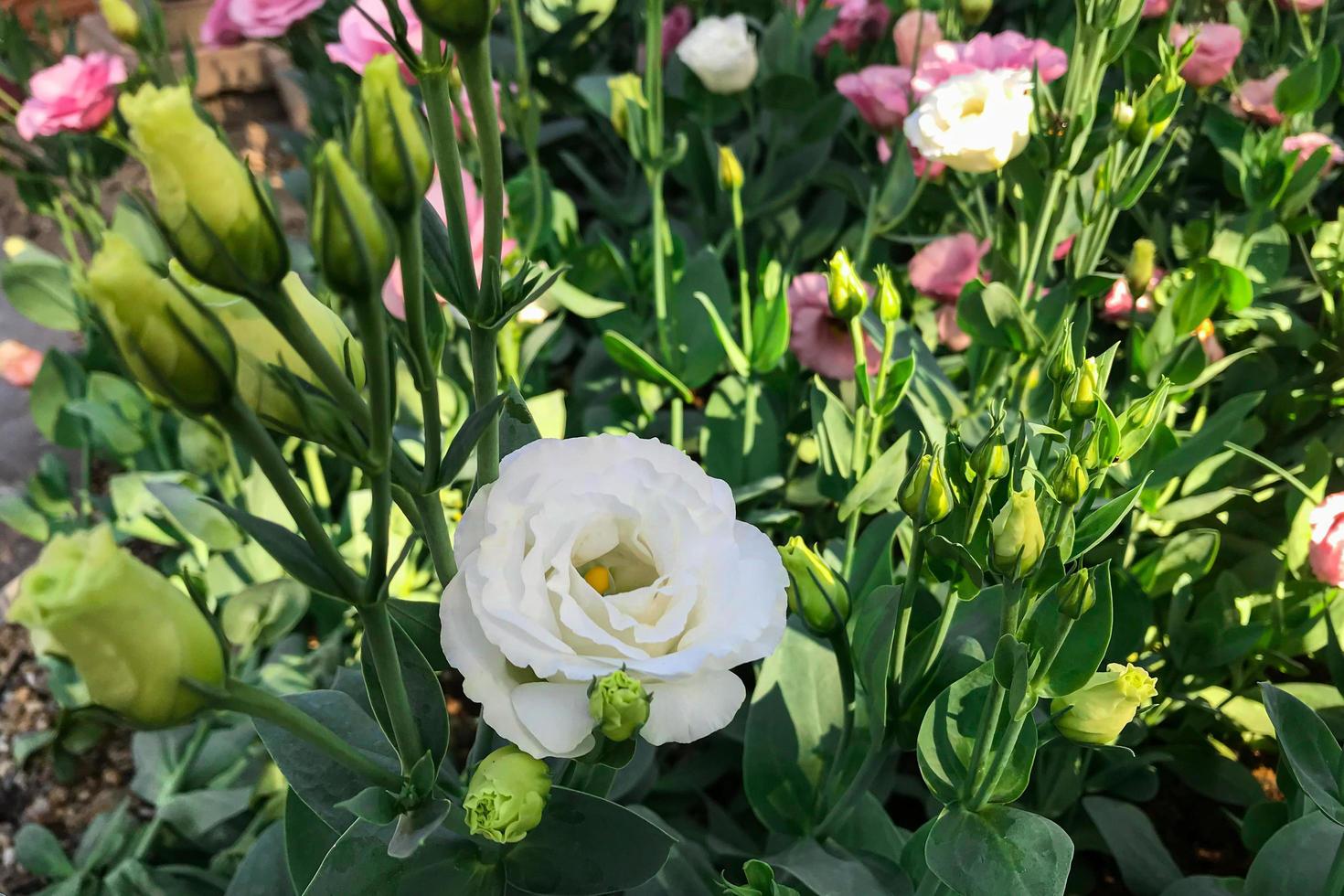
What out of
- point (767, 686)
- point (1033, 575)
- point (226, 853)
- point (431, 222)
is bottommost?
point (226, 853)

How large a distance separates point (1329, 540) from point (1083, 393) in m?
0.34

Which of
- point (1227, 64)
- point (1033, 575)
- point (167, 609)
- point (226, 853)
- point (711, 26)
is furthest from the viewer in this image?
point (711, 26)

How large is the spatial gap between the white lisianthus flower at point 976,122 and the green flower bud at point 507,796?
0.56m

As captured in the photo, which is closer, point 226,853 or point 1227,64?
point 226,853

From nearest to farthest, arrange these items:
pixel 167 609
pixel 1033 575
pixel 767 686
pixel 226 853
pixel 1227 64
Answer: pixel 167 609 < pixel 1033 575 < pixel 767 686 < pixel 226 853 < pixel 1227 64

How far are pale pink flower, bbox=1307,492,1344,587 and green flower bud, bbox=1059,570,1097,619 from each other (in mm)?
376

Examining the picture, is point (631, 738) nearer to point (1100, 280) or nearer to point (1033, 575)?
point (1033, 575)

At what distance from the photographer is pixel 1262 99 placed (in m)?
1.03

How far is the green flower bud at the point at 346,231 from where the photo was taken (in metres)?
0.29

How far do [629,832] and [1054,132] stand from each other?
1.98 ft

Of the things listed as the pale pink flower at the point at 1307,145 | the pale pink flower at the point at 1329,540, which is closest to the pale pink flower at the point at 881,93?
the pale pink flower at the point at 1307,145

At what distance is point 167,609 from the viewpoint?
1.00 feet

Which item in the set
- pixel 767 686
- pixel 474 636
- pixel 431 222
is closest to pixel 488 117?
pixel 431 222

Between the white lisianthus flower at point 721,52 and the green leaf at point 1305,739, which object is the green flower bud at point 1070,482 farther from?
the white lisianthus flower at point 721,52
